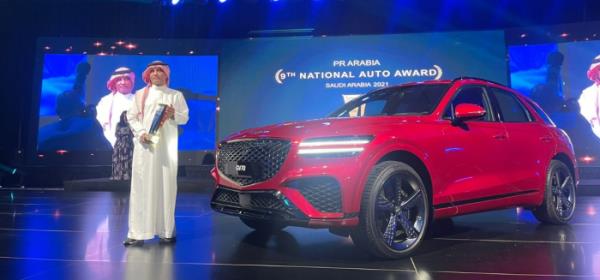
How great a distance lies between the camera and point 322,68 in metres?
9.87

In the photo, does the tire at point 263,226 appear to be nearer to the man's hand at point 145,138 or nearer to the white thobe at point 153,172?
the white thobe at point 153,172

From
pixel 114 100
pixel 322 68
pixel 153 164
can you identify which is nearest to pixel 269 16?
pixel 322 68

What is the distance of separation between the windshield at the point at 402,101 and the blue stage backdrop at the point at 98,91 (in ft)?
21.4

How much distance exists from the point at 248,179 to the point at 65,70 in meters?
9.68

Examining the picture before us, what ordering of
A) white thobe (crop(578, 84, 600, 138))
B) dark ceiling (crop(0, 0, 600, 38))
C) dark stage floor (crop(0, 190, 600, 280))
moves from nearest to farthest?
1. dark stage floor (crop(0, 190, 600, 280))
2. white thobe (crop(578, 84, 600, 138))
3. dark ceiling (crop(0, 0, 600, 38))

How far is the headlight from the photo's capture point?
2787mm

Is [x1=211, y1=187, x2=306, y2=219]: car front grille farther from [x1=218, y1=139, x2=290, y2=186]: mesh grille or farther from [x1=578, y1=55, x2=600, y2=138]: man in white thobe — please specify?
[x1=578, y1=55, x2=600, y2=138]: man in white thobe

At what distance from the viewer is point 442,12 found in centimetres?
1007

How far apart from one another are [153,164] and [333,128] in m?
1.61

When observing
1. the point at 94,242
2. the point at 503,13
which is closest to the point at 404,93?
the point at 94,242

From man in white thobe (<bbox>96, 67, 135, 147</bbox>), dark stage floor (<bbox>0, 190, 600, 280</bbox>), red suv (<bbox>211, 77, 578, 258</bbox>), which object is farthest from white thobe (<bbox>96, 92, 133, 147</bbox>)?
red suv (<bbox>211, 77, 578, 258</bbox>)

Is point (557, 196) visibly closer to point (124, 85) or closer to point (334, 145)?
point (334, 145)

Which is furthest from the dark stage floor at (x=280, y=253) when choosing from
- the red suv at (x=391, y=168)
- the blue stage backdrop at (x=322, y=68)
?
the blue stage backdrop at (x=322, y=68)

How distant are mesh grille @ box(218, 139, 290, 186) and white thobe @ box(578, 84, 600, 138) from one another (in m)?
9.12
